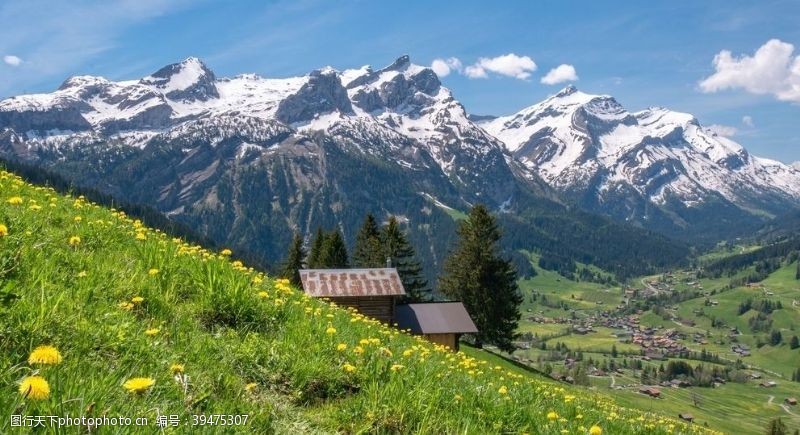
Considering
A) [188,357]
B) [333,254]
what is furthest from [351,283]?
[188,357]

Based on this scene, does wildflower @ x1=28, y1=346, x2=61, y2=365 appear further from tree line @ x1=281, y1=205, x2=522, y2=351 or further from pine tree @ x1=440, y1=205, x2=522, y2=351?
pine tree @ x1=440, y1=205, x2=522, y2=351

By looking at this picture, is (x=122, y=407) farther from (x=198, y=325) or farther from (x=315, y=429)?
(x=198, y=325)

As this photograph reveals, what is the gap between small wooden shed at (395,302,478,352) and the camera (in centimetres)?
4884

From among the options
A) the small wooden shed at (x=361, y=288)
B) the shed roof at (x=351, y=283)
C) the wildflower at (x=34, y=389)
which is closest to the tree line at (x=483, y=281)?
the shed roof at (x=351, y=283)

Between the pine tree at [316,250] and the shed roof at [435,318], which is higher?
the pine tree at [316,250]

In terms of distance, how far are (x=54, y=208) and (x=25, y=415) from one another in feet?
24.7

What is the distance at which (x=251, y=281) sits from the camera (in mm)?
8031

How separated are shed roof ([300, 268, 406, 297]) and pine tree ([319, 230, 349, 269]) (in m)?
31.1

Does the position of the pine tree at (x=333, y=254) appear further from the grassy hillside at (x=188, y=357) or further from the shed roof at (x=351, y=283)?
the grassy hillside at (x=188, y=357)

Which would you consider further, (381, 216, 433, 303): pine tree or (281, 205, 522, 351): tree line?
(381, 216, 433, 303): pine tree

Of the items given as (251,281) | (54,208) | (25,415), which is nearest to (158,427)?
(25,415)

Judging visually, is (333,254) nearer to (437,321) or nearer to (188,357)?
(437,321)

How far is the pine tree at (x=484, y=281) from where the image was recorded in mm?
64000

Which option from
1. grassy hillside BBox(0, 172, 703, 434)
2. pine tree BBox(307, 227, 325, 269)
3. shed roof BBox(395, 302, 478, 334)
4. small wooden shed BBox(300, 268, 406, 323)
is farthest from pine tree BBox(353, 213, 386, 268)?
grassy hillside BBox(0, 172, 703, 434)
